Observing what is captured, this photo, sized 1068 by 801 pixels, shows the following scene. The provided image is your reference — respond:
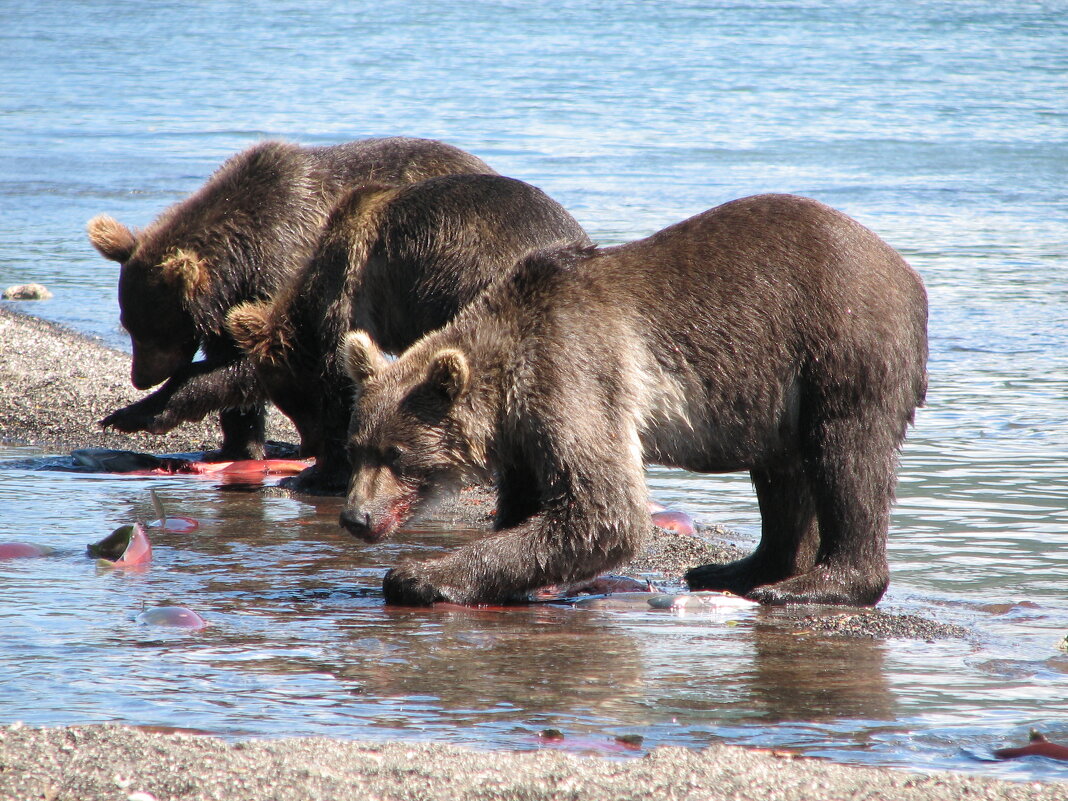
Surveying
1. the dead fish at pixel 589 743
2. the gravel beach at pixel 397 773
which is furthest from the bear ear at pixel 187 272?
the dead fish at pixel 589 743

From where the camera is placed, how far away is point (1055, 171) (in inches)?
962

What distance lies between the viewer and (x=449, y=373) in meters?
6.14

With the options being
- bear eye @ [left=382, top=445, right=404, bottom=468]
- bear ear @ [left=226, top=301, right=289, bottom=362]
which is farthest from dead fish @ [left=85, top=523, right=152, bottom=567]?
bear ear @ [left=226, top=301, right=289, bottom=362]

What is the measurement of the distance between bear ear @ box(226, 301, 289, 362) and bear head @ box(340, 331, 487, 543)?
2.47m

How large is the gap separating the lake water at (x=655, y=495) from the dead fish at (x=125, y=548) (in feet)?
0.33

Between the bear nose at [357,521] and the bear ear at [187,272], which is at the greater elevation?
the bear ear at [187,272]

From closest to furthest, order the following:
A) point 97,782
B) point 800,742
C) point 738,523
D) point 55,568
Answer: point 97,782 < point 800,742 < point 55,568 < point 738,523

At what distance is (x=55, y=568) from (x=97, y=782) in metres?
2.82

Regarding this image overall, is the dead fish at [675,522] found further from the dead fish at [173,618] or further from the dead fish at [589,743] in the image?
the dead fish at [589,743]

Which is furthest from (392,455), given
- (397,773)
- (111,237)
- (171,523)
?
(111,237)

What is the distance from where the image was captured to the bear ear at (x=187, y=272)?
9195mm

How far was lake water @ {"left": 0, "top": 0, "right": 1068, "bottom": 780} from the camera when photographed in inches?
182

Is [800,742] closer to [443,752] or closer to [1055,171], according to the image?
[443,752]

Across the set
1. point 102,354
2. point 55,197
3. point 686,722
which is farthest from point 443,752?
point 55,197
